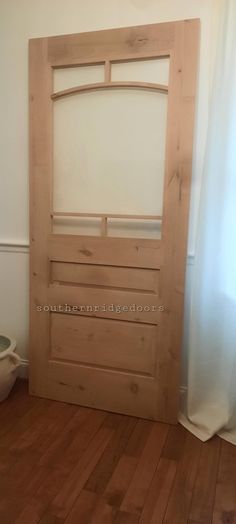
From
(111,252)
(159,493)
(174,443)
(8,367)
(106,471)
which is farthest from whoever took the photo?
(8,367)

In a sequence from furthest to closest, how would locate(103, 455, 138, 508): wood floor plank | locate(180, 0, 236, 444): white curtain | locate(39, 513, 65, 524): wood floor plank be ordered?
locate(180, 0, 236, 444): white curtain, locate(103, 455, 138, 508): wood floor plank, locate(39, 513, 65, 524): wood floor plank

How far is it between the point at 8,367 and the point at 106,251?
0.84 metres

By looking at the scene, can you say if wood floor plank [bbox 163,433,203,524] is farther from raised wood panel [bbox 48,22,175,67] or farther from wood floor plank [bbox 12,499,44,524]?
raised wood panel [bbox 48,22,175,67]

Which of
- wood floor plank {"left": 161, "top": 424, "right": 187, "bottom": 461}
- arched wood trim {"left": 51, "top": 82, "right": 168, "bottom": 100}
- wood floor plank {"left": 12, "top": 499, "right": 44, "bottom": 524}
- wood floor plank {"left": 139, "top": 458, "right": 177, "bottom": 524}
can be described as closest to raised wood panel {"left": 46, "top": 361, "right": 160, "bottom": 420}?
wood floor plank {"left": 161, "top": 424, "right": 187, "bottom": 461}

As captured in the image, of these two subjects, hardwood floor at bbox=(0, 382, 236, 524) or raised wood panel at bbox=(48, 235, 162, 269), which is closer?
hardwood floor at bbox=(0, 382, 236, 524)

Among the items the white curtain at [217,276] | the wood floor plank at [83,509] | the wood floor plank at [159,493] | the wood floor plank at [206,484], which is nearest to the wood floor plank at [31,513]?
the wood floor plank at [83,509]

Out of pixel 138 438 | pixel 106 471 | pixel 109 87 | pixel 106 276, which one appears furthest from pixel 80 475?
pixel 109 87

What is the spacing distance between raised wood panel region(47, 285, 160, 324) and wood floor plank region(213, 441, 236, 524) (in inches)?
27.1

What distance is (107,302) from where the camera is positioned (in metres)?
2.00

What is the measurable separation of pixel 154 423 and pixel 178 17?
6.64 feet

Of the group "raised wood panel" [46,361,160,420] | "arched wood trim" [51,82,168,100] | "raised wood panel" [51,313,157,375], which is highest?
"arched wood trim" [51,82,168,100]

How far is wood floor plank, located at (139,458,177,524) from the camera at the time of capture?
1.38 meters

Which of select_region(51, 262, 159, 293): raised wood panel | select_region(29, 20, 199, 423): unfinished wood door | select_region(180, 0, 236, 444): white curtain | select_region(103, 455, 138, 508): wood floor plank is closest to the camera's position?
select_region(103, 455, 138, 508): wood floor plank

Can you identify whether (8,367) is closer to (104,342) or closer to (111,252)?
(104,342)
